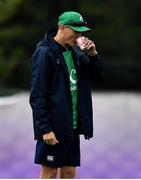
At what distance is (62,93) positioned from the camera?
421 centimetres

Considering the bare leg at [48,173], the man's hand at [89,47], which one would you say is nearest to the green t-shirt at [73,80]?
the man's hand at [89,47]

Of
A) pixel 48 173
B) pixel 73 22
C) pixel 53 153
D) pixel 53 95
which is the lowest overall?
pixel 48 173

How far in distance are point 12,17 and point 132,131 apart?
11.5 meters

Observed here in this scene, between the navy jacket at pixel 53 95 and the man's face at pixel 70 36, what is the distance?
53mm

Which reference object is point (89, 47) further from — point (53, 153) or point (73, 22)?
point (53, 153)

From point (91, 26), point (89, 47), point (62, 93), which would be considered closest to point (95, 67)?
point (89, 47)

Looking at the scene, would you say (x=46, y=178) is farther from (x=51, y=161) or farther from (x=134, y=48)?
(x=134, y=48)

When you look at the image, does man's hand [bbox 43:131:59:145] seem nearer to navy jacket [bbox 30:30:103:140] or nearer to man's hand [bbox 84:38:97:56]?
navy jacket [bbox 30:30:103:140]

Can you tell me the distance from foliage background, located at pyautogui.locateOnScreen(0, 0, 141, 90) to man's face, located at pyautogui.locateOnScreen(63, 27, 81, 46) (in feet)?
48.0

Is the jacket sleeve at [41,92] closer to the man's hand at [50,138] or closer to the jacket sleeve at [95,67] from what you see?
the man's hand at [50,138]

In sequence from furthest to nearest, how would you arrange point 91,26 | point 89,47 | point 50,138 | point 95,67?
point 91,26 < point 95,67 < point 89,47 < point 50,138

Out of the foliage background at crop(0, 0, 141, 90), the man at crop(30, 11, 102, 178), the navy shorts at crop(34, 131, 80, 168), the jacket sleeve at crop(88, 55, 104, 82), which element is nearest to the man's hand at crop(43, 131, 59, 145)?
the man at crop(30, 11, 102, 178)

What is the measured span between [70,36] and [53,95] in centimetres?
34

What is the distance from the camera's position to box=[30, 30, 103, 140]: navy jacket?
4172mm
